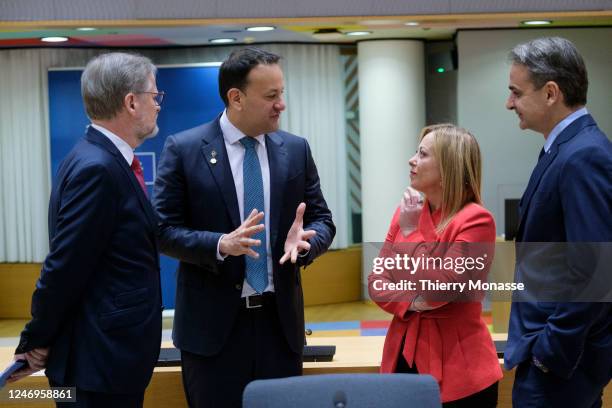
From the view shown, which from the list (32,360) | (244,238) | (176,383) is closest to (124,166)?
(244,238)

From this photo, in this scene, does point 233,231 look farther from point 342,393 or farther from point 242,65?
point 342,393

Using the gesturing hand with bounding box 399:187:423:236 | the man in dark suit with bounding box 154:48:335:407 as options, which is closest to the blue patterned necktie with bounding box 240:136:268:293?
the man in dark suit with bounding box 154:48:335:407

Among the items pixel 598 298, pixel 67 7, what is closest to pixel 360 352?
pixel 598 298

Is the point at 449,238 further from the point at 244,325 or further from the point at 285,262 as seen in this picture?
the point at 244,325

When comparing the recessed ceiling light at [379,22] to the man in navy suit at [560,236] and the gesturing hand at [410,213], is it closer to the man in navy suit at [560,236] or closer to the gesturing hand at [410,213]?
the gesturing hand at [410,213]

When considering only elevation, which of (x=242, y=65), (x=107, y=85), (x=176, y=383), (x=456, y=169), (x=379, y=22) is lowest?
(x=176, y=383)

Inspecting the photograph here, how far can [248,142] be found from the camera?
126 inches

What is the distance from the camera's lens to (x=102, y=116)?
111 inches

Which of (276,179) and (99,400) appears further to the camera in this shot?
(276,179)

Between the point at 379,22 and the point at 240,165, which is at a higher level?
the point at 379,22

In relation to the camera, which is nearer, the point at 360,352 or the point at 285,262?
the point at 285,262

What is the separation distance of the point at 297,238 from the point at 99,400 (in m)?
0.84

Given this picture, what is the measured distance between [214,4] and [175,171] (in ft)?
5.07

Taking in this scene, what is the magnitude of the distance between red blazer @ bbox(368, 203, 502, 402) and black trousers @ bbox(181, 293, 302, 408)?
1.25 ft
